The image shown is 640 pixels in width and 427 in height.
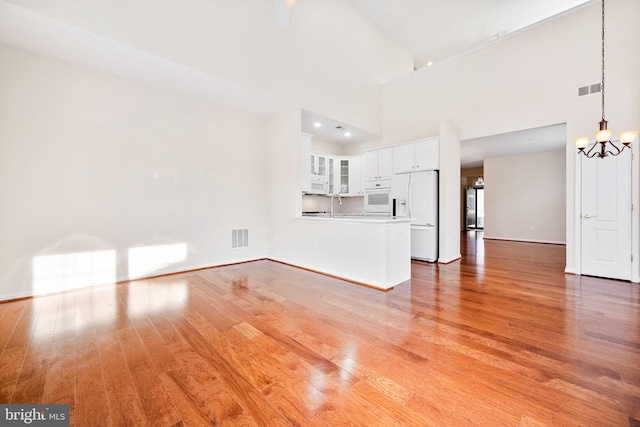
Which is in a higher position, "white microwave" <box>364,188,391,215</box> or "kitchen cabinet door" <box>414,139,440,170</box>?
"kitchen cabinet door" <box>414,139,440,170</box>

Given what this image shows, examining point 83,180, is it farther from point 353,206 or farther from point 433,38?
point 433,38

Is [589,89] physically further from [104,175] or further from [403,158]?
[104,175]

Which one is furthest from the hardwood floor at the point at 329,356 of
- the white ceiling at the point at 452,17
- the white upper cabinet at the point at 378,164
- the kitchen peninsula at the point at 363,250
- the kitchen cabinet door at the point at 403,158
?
the white ceiling at the point at 452,17

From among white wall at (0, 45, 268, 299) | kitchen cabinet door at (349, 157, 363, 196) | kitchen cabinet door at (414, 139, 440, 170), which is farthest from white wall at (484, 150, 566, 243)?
white wall at (0, 45, 268, 299)

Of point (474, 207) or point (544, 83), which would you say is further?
point (474, 207)

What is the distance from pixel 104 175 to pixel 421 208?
17.7ft

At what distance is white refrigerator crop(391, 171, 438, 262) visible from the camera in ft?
17.3

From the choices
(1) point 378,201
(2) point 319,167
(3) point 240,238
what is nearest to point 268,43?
(2) point 319,167

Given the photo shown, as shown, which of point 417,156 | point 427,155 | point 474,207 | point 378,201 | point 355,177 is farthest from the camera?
point 474,207

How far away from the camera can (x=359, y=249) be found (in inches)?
150

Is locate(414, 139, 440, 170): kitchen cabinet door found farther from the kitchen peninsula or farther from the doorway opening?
the doorway opening

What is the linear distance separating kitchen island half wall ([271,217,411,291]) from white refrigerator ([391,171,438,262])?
4.98 ft

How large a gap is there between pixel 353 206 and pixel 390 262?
3.83 meters

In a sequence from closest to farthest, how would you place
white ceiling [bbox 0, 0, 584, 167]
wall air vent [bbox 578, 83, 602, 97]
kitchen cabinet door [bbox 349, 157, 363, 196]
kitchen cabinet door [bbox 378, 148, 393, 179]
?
white ceiling [bbox 0, 0, 584, 167]
wall air vent [bbox 578, 83, 602, 97]
kitchen cabinet door [bbox 378, 148, 393, 179]
kitchen cabinet door [bbox 349, 157, 363, 196]
